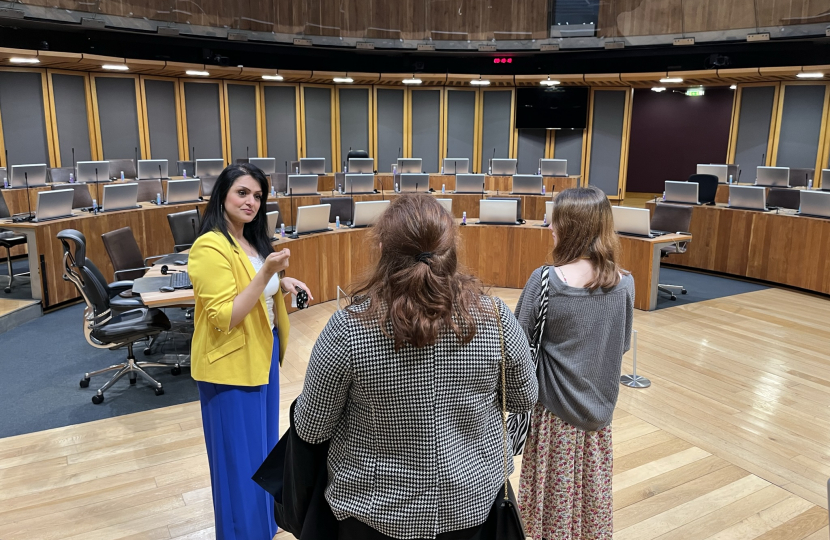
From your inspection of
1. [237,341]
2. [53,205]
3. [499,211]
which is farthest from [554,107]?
[237,341]

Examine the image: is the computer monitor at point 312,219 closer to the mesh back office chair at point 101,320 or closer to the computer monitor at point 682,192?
the mesh back office chair at point 101,320

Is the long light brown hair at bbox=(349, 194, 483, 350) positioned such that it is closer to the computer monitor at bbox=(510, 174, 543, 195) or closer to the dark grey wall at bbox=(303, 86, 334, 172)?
the computer monitor at bbox=(510, 174, 543, 195)

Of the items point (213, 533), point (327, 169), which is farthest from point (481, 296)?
A: point (327, 169)

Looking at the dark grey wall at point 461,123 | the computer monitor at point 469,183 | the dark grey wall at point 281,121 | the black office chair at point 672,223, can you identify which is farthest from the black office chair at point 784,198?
the dark grey wall at point 281,121

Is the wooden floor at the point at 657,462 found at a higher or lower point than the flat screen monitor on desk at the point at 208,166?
lower

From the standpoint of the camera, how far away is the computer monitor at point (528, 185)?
9.94 meters

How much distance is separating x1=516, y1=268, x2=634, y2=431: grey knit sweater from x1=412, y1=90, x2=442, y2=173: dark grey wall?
12.3 metres

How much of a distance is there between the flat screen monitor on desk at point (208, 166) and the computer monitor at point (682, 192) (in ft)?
24.0

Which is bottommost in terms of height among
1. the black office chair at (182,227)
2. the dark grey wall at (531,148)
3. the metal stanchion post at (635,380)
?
the metal stanchion post at (635,380)

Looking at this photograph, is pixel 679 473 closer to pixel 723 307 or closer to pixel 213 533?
pixel 213 533

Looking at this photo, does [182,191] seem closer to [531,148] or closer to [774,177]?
[531,148]

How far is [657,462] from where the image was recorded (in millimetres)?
3502

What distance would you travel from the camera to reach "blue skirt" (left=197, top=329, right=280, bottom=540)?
2213 mm

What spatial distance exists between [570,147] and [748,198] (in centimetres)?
602
